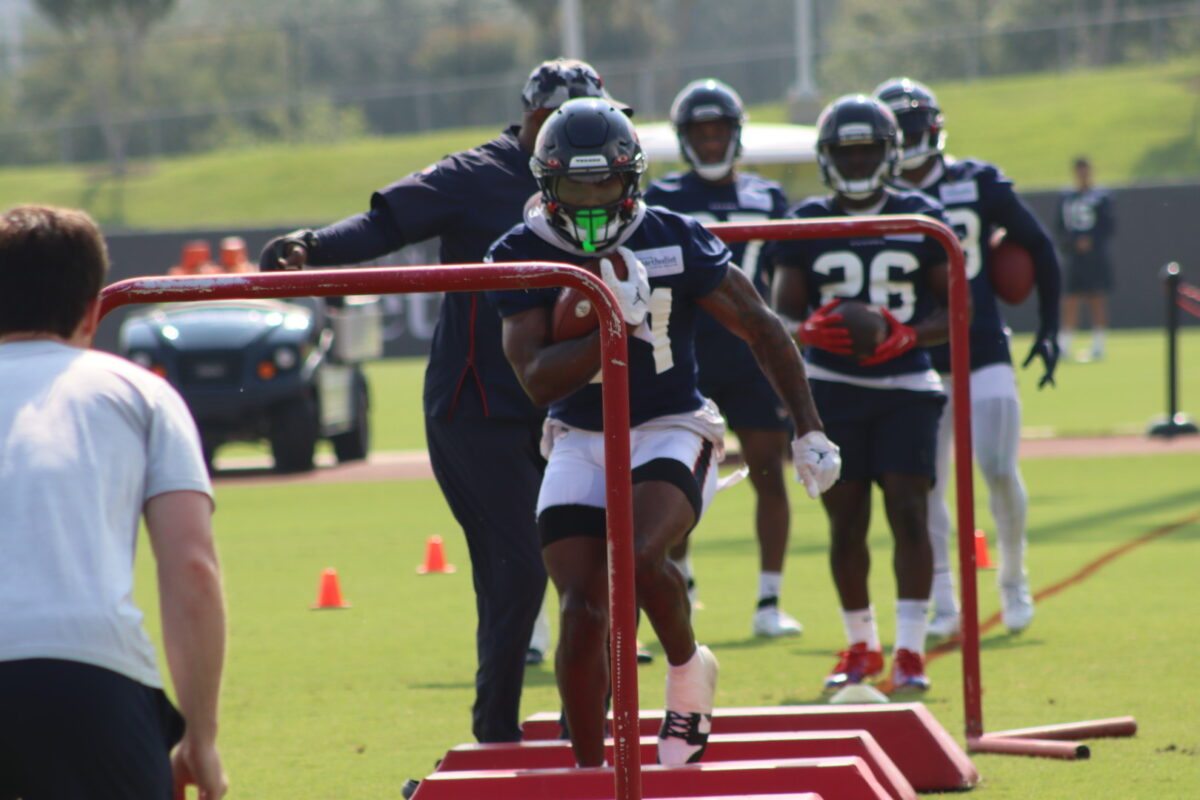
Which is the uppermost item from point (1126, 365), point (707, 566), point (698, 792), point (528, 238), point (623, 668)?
point (528, 238)

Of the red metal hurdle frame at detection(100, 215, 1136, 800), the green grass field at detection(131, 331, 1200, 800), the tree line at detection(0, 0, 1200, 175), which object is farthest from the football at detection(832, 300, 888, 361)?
the tree line at detection(0, 0, 1200, 175)

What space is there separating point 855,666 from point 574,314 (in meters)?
2.68

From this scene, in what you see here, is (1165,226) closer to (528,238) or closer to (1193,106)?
(1193,106)

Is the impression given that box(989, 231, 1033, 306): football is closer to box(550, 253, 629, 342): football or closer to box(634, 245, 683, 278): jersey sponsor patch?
box(634, 245, 683, 278): jersey sponsor patch

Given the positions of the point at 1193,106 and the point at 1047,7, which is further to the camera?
the point at 1047,7

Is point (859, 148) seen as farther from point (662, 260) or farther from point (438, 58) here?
point (438, 58)

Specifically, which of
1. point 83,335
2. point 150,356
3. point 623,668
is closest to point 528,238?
point 623,668

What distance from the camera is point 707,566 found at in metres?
10.3

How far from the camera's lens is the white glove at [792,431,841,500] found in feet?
16.6

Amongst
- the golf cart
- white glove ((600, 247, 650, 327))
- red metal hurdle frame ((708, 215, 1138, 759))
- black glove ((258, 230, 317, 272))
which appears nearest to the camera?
white glove ((600, 247, 650, 327))

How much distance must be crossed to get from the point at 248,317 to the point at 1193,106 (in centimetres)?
3375

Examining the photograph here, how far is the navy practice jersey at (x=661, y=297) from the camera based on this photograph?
500cm

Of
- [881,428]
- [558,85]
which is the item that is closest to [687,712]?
[558,85]

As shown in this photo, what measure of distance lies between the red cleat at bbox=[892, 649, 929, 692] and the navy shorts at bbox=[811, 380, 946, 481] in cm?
63
